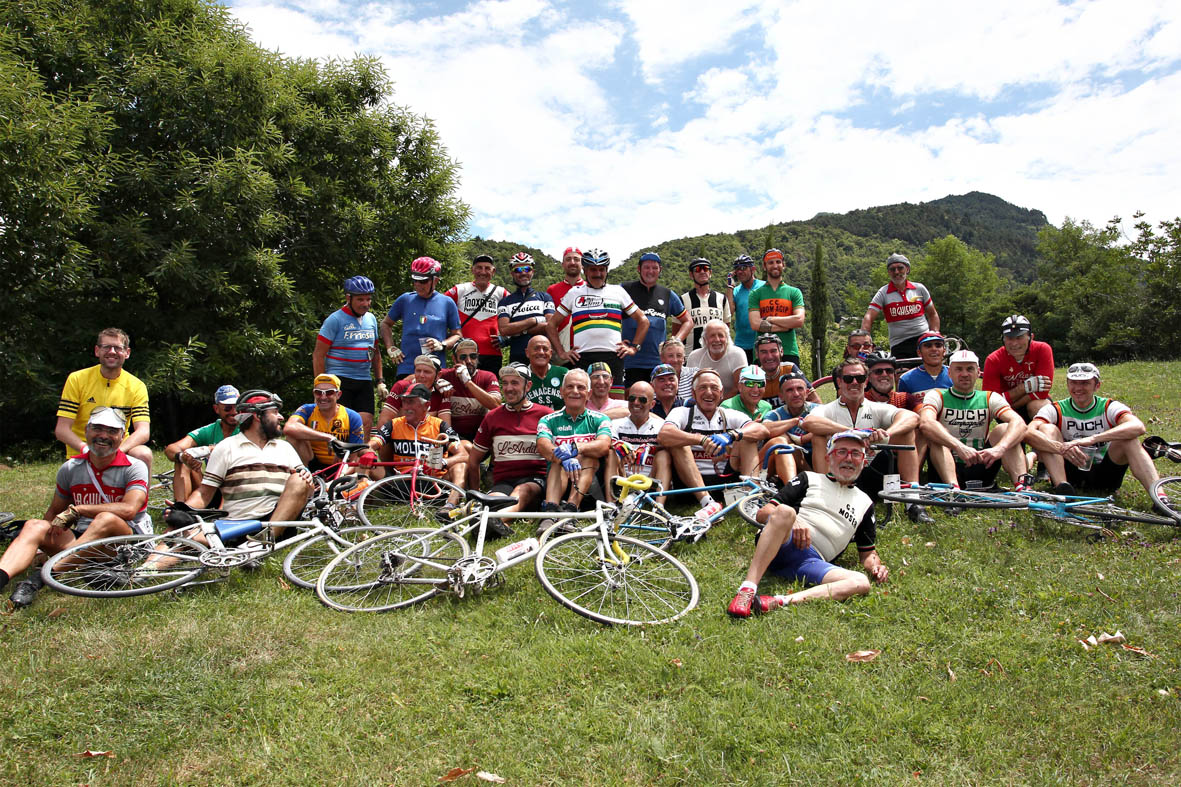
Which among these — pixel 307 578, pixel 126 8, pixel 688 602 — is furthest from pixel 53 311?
pixel 688 602

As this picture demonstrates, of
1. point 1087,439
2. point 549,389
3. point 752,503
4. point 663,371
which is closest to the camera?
point 752,503

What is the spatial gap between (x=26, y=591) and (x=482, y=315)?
5531 millimetres

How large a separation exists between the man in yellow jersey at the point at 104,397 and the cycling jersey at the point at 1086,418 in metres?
8.91

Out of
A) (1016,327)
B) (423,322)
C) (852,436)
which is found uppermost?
(423,322)

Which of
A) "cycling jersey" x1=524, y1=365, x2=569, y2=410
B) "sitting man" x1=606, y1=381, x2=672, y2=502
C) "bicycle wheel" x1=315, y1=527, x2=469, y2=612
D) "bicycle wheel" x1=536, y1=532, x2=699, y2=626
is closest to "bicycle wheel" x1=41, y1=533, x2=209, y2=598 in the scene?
"bicycle wheel" x1=315, y1=527, x2=469, y2=612

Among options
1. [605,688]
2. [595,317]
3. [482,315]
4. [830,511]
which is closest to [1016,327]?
[830,511]

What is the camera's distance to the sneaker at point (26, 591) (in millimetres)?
4559

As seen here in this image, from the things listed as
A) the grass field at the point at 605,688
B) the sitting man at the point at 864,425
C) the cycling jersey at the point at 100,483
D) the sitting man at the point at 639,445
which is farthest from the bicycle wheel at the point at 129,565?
the sitting man at the point at 864,425

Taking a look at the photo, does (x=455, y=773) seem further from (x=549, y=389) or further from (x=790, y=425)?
(x=549, y=389)

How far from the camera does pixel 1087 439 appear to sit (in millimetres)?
6258

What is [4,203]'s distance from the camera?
37.3ft

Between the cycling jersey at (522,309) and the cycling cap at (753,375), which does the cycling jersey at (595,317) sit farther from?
the cycling cap at (753,375)

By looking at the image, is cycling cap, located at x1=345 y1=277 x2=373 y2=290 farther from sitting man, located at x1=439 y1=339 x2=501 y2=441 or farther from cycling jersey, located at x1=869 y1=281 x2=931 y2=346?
cycling jersey, located at x1=869 y1=281 x2=931 y2=346

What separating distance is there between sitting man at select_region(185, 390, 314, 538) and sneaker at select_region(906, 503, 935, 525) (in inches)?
221
